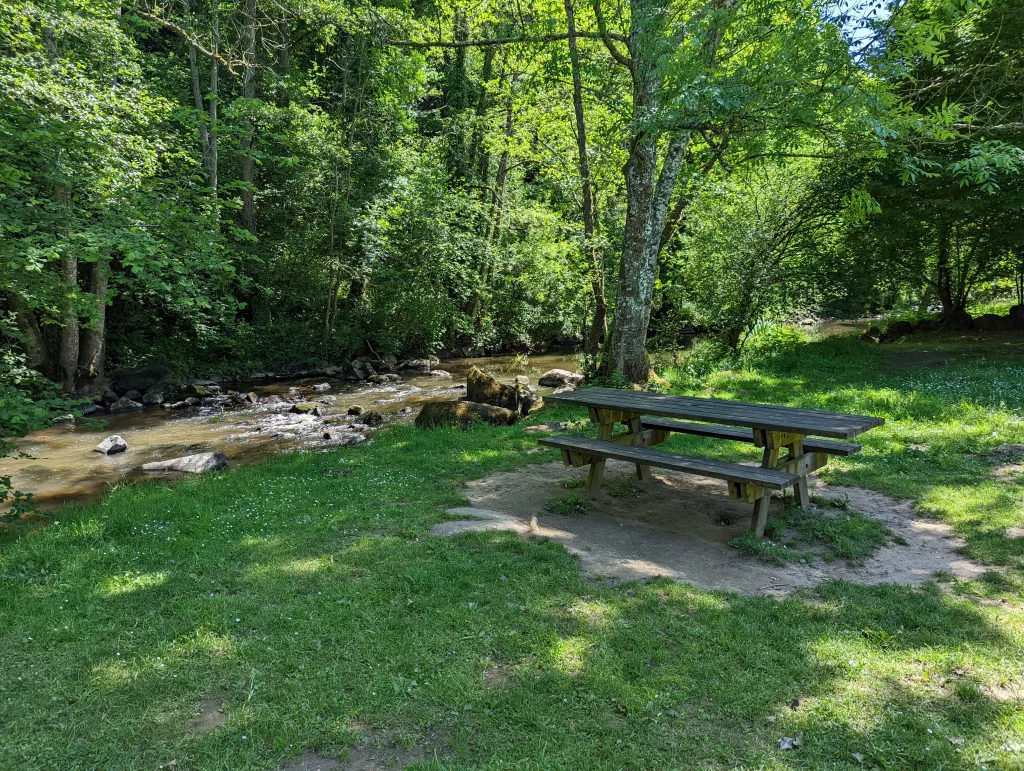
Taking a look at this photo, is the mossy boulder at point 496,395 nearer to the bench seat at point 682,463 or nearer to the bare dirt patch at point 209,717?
the bench seat at point 682,463

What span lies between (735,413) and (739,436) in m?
0.88

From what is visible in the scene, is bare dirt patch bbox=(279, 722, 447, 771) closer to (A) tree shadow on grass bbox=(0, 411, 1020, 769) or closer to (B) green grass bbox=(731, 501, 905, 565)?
(A) tree shadow on grass bbox=(0, 411, 1020, 769)

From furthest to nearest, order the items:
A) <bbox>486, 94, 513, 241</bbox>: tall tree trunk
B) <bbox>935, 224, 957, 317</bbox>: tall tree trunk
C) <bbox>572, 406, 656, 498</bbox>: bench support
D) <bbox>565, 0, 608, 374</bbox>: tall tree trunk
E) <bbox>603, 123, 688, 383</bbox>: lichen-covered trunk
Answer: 1. <bbox>486, 94, 513, 241</bbox>: tall tree trunk
2. <bbox>935, 224, 957, 317</bbox>: tall tree trunk
3. <bbox>565, 0, 608, 374</bbox>: tall tree trunk
4. <bbox>603, 123, 688, 383</bbox>: lichen-covered trunk
5. <bbox>572, 406, 656, 498</bbox>: bench support

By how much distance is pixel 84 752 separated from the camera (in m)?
2.67

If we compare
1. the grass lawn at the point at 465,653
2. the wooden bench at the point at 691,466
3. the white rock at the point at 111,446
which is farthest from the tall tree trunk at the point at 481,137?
the grass lawn at the point at 465,653

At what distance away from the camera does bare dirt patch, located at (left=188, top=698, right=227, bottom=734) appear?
9.23 feet

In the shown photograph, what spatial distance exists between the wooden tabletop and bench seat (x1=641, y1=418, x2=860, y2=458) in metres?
0.22

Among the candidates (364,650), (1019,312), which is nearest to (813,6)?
(364,650)

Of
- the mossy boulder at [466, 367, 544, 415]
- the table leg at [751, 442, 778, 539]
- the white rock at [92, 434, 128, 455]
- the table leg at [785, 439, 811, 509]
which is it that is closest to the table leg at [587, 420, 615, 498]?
the table leg at [751, 442, 778, 539]

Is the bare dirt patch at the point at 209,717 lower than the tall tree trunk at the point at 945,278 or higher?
lower

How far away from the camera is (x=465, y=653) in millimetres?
3369

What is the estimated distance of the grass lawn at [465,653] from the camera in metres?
2.68

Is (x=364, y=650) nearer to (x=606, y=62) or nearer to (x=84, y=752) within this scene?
(x=84, y=752)

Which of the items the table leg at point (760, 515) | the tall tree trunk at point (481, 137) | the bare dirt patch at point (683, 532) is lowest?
the bare dirt patch at point (683, 532)
